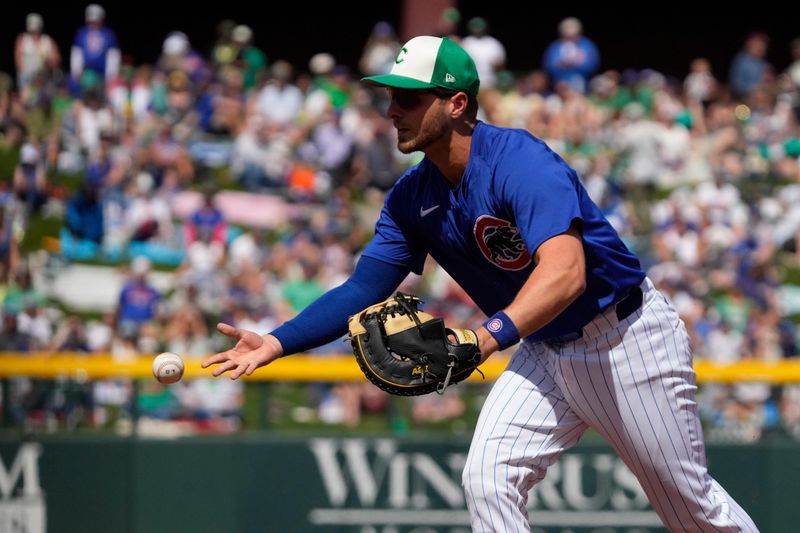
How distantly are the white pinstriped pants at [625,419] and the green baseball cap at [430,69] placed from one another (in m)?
0.89

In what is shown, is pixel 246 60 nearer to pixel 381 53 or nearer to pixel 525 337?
pixel 381 53

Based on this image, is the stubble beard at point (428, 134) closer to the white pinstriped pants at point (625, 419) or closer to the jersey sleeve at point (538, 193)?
the jersey sleeve at point (538, 193)

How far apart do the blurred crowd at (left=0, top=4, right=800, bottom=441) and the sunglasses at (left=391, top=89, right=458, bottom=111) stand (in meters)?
5.33

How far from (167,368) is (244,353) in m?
0.25

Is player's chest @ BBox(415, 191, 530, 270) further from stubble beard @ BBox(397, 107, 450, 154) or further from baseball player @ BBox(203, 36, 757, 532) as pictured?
stubble beard @ BBox(397, 107, 450, 154)

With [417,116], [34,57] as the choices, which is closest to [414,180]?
[417,116]

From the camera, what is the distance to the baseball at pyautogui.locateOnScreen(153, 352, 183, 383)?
12.8 feet

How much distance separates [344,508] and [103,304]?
473cm

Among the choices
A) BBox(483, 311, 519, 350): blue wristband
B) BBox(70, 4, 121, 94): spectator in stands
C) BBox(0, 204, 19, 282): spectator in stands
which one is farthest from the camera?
BBox(70, 4, 121, 94): spectator in stands

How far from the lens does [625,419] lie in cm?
404

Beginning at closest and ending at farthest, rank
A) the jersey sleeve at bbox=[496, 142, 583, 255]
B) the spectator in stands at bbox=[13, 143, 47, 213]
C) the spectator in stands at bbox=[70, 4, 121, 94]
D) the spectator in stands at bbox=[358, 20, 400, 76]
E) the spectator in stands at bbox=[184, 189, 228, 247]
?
the jersey sleeve at bbox=[496, 142, 583, 255] < the spectator in stands at bbox=[184, 189, 228, 247] < the spectator in stands at bbox=[13, 143, 47, 213] < the spectator in stands at bbox=[70, 4, 121, 94] < the spectator in stands at bbox=[358, 20, 400, 76]

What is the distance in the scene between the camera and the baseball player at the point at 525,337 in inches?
153

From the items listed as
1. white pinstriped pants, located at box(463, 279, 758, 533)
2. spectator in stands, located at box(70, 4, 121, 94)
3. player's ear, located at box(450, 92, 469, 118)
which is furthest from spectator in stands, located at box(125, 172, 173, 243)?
player's ear, located at box(450, 92, 469, 118)

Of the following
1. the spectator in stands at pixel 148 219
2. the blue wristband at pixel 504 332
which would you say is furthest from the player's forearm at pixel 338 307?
the spectator in stands at pixel 148 219
